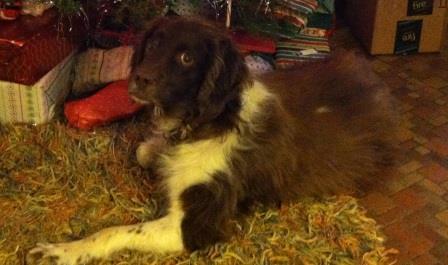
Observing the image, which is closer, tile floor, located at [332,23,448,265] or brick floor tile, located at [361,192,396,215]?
tile floor, located at [332,23,448,265]

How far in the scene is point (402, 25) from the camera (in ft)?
10.3

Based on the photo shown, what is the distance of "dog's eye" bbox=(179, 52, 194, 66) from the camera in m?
1.70

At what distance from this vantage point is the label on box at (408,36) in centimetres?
314

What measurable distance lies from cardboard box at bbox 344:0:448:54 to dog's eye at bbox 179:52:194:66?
1.67 meters

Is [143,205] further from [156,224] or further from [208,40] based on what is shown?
[208,40]

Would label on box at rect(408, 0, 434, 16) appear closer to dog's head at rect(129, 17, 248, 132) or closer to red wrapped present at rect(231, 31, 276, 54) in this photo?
red wrapped present at rect(231, 31, 276, 54)

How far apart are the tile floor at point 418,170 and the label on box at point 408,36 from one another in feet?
0.15

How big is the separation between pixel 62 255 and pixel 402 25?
7.16 ft

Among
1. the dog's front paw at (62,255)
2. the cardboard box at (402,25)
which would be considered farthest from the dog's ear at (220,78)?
the cardboard box at (402,25)

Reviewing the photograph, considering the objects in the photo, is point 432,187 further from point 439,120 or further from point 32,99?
point 32,99

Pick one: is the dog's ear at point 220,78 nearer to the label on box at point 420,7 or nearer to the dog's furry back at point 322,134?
the dog's furry back at point 322,134

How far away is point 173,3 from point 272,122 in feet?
3.17

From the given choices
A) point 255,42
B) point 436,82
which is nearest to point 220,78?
point 255,42

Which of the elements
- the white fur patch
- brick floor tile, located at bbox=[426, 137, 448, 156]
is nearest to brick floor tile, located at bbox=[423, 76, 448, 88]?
brick floor tile, located at bbox=[426, 137, 448, 156]
